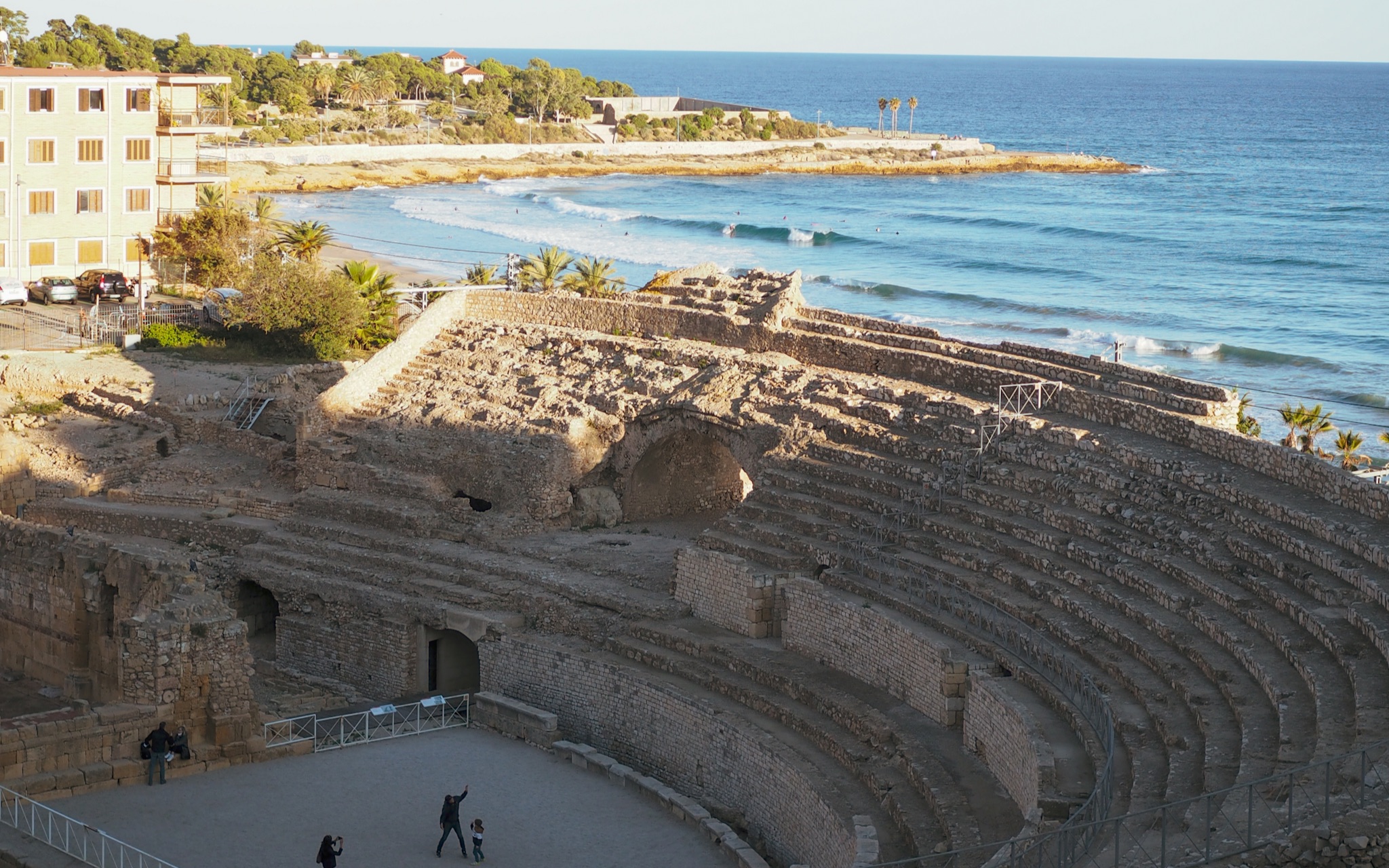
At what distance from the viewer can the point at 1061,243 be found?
76125mm

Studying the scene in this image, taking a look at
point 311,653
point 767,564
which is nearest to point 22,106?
point 311,653

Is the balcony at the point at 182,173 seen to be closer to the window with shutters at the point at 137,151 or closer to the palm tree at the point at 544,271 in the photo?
the window with shutters at the point at 137,151

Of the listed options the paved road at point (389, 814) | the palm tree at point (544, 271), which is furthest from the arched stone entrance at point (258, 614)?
the palm tree at point (544, 271)

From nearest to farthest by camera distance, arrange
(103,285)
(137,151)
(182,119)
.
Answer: (103,285), (137,151), (182,119)

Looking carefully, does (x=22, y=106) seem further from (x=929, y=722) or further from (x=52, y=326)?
(x=929, y=722)

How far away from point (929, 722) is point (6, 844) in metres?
11.5

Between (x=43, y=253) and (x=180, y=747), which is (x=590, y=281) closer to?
(x=43, y=253)

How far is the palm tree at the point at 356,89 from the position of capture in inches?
5281

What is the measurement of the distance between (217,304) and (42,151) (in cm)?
826

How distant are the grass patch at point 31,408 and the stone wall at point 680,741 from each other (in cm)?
1566

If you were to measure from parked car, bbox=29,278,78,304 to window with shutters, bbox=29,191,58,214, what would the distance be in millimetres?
2174

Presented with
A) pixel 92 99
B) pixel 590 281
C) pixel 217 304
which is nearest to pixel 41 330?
pixel 217 304

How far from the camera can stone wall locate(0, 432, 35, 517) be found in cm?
3541

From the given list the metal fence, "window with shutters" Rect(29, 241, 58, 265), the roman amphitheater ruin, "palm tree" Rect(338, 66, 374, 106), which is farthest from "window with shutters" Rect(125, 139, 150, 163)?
"palm tree" Rect(338, 66, 374, 106)
